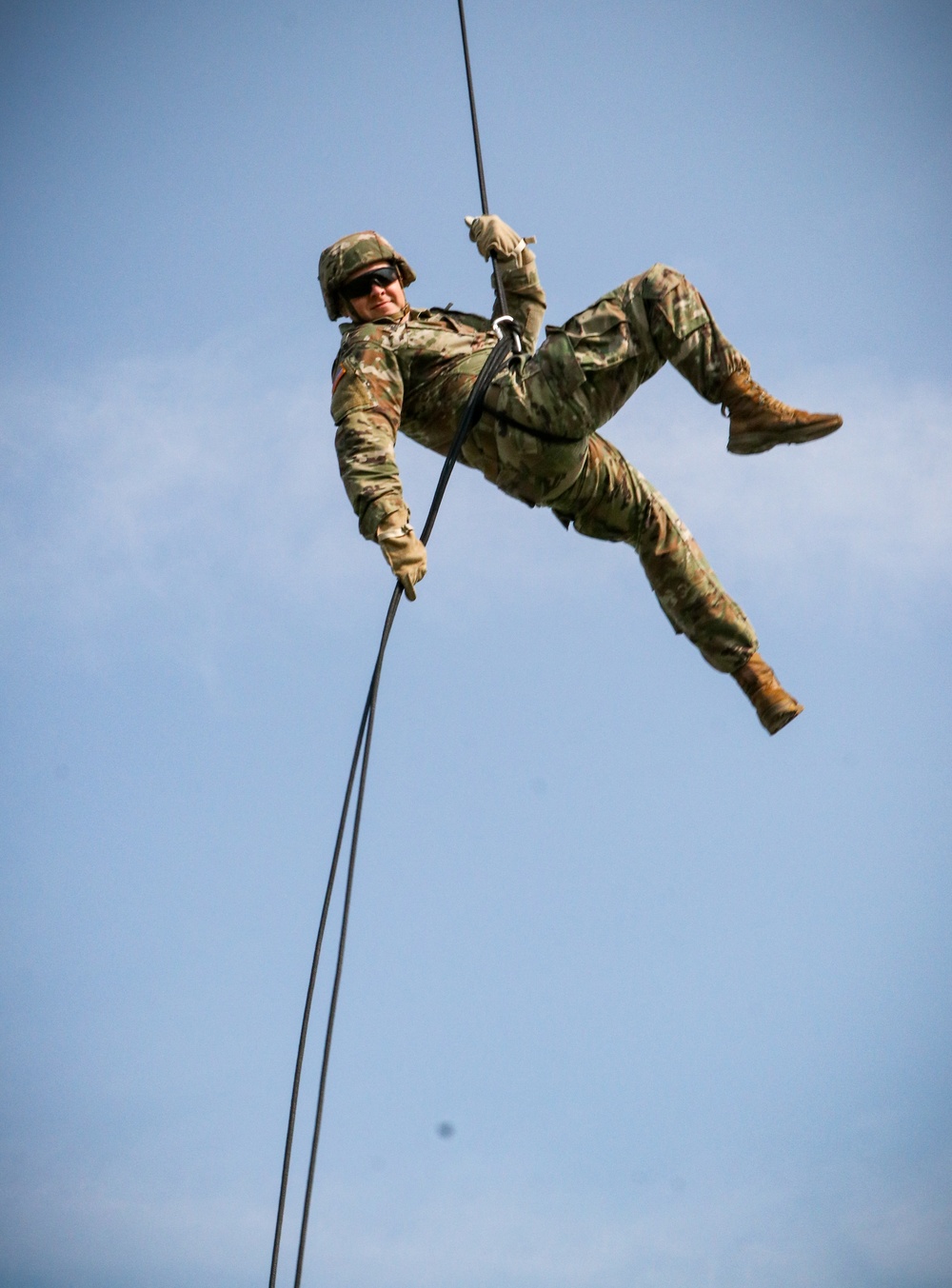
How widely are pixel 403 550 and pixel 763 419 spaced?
5.69ft

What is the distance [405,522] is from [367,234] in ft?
5.97

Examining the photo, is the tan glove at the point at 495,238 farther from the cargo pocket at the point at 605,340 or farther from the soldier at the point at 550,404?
the cargo pocket at the point at 605,340

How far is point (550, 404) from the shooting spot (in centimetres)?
759

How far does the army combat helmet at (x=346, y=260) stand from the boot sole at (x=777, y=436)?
2.05m

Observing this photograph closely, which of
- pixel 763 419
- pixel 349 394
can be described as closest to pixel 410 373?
pixel 349 394

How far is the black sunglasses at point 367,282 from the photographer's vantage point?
8.19 m

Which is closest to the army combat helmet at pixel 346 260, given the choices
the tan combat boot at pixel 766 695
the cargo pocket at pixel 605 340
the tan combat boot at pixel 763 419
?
the cargo pocket at pixel 605 340

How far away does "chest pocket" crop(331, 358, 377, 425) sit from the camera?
25.2ft

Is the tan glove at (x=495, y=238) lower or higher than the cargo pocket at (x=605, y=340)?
higher

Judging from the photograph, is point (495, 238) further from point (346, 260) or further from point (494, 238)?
point (346, 260)

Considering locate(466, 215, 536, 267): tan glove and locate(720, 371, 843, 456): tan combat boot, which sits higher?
locate(466, 215, 536, 267): tan glove

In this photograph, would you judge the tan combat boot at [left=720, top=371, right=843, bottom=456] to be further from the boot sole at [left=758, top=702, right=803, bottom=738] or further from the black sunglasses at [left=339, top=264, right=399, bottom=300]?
the black sunglasses at [left=339, top=264, right=399, bottom=300]

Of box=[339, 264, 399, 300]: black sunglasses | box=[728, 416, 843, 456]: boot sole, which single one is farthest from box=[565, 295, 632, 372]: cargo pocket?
box=[339, 264, 399, 300]: black sunglasses

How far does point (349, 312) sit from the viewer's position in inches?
326
